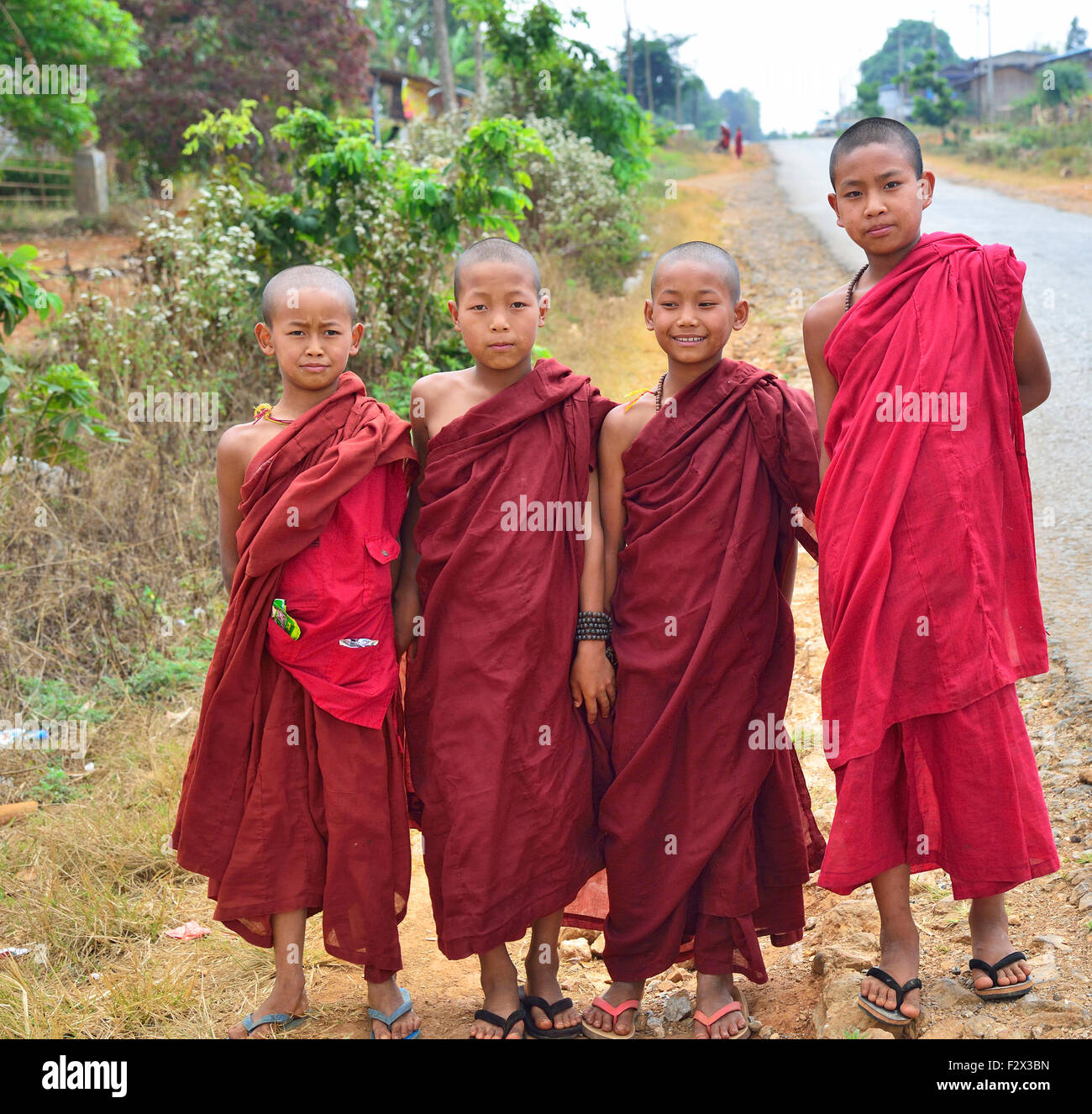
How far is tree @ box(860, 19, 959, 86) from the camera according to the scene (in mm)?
57344

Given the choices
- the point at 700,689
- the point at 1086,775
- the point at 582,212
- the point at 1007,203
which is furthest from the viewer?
the point at 1007,203

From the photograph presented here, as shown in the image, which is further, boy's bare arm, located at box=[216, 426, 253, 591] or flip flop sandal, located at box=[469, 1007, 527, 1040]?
boy's bare arm, located at box=[216, 426, 253, 591]

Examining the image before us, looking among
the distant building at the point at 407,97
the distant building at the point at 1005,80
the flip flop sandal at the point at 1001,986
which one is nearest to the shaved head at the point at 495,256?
the flip flop sandal at the point at 1001,986

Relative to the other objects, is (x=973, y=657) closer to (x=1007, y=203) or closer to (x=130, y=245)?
(x=130, y=245)

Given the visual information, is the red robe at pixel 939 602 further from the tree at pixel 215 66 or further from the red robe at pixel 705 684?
the tree at pixel 215 66

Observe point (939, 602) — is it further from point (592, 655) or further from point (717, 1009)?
point (717, 1009)

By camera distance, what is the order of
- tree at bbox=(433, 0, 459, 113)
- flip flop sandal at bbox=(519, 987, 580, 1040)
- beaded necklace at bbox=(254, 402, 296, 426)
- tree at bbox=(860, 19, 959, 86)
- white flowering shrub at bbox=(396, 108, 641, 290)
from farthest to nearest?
tree at bbox=(860, 19, 959, 86)
tree at bbox=(433, 0, 459, 113)
white flowering shrub at bbox=(396, 108, 641, 290)
beaded necklace at bbox=(254, 402, 296, 426)
flip flop sandal at bbox=(519, 987, 580, 1040)

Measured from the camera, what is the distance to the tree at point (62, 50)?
1245cm

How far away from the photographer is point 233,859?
2.68 m

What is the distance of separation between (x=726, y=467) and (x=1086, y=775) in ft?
5.56

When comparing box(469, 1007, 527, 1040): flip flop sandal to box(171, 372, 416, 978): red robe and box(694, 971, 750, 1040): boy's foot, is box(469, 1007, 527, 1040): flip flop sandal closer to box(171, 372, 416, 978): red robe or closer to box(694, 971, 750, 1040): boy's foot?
box(171, 372, 416, 978): red robe

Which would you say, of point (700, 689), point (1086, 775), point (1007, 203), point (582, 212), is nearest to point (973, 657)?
point (700, 689)

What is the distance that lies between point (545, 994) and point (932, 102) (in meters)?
35.5

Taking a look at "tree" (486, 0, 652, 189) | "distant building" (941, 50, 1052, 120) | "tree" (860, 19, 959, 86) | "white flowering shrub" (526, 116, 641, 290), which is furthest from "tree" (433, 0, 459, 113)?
"tree" (860, 19, 959, 86)
